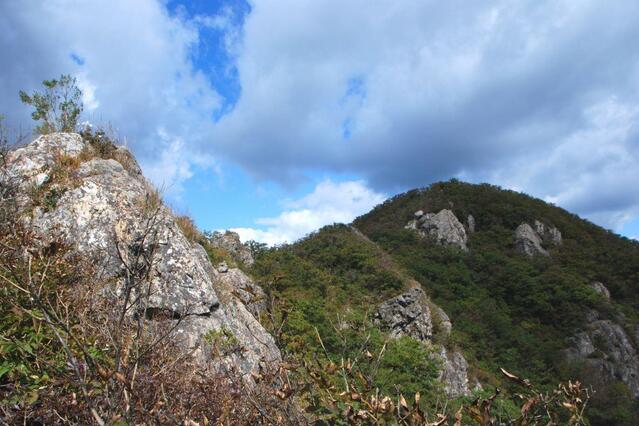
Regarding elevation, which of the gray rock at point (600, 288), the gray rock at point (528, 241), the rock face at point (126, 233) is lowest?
the rock face at point (126, 233)

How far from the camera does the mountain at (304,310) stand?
70.1 inches

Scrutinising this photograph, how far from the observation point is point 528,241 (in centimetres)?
3056

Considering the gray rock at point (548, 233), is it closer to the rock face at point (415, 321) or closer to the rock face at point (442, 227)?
the rock face at point (442, 227)

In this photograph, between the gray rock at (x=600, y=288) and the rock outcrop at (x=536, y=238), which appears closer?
the gray rock at (x=600, y=288)

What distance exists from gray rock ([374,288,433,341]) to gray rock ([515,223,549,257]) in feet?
50.4

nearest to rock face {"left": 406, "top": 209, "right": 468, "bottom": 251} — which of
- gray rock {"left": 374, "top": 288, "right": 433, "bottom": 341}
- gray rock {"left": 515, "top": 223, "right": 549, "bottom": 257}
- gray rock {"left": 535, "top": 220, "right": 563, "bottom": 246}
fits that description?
gray rock {"left": 515, "top": 223, "right": 549, "bottom": 257}

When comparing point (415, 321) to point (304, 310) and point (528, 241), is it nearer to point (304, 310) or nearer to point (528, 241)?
point (304, 310)

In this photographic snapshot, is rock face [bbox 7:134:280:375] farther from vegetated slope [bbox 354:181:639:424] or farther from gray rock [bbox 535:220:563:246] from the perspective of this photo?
gray rock [bbox 535:220:563:246]

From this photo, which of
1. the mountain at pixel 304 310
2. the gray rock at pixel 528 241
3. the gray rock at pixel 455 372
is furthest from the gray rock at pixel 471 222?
the gray rock at pixel 455 372

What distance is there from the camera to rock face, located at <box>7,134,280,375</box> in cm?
564

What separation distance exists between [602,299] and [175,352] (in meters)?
26.7

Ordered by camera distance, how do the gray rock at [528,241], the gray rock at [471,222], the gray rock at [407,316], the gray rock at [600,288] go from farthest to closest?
the gray rock at [471,222] < the gray rock at [528,241] < the gray rock at [600,288] < the gray rock at [407,316]

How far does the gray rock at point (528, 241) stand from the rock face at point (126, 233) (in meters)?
27.3

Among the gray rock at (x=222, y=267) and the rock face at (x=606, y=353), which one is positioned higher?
the gray rock at (x=222, y=267)
